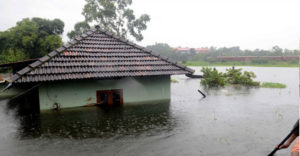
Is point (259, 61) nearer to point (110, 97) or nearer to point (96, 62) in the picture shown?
point (110, 97)

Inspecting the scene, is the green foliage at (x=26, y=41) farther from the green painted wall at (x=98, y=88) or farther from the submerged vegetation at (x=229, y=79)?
the green painted wall at (x=98, y=88)

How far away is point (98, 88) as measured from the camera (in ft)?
30.1

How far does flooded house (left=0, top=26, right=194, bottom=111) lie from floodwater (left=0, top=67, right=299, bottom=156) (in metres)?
0.61

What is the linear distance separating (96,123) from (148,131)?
6.72ft

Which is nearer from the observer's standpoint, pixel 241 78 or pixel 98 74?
pixel 98 74

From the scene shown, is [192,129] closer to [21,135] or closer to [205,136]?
[205,136]

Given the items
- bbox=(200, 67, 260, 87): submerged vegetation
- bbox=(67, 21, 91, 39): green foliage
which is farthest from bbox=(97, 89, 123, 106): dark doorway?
bbox=(67, 21, 91, 39): green foliage

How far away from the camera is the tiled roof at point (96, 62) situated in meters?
7.89

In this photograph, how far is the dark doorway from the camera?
Result: 9.42 m

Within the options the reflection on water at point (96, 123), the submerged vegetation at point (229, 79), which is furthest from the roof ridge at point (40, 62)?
the submerged vegetation at point (229, 79)

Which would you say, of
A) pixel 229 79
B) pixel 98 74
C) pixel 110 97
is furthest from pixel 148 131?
pixel 229 79

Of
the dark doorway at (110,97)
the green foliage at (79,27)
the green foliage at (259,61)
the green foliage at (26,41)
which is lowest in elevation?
the dark doorway at (110,97)

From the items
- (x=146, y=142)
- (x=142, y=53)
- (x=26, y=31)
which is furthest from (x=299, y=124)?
(x=26, y=31)

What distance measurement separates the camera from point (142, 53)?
10.6 meters
